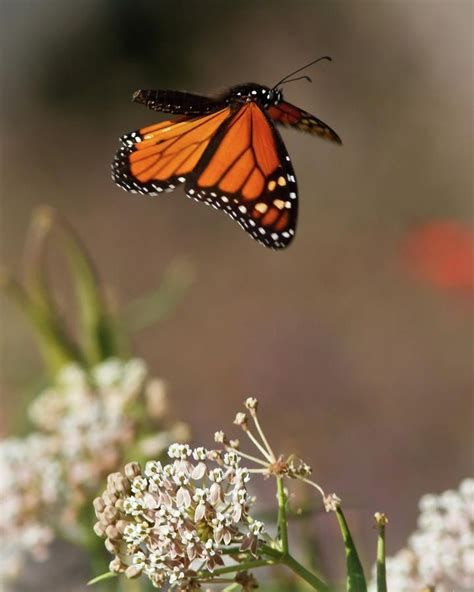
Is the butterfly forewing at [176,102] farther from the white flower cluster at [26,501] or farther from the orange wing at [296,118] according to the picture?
the white flower cluster at [26,501]

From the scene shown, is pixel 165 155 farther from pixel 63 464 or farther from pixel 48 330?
pixel 48 330

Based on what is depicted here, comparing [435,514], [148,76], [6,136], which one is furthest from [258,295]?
[435,514]

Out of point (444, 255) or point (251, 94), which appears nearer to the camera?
point (251, 94)

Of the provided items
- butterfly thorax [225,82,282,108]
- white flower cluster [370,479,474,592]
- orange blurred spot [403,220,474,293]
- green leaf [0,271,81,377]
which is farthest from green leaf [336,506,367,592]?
orange blurred spot [403,220,474,293]

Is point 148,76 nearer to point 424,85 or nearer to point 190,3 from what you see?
point 190,3

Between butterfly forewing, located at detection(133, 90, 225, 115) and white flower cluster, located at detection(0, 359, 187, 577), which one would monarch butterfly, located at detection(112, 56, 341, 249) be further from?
white flower cluster, located at detection(0, 359, 187, 577)

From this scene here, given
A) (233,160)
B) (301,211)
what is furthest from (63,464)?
(301,211)
